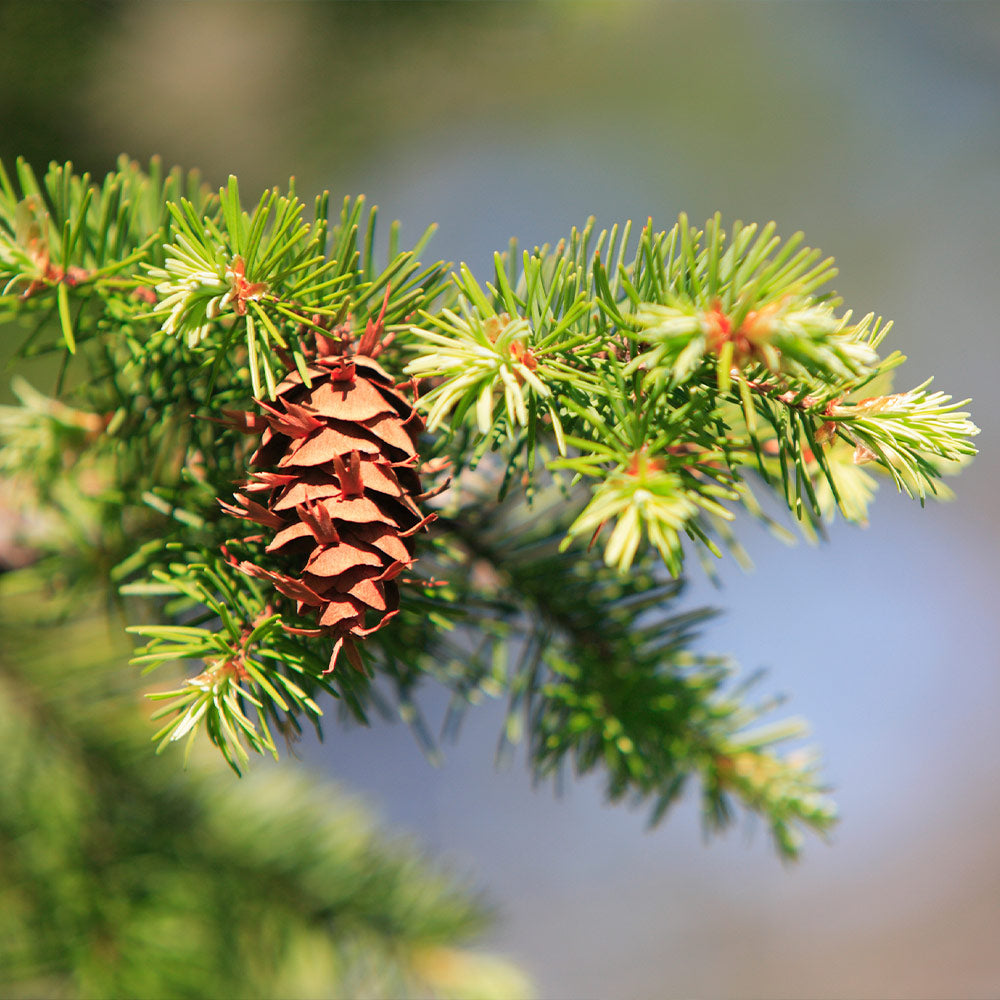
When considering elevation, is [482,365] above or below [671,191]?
below

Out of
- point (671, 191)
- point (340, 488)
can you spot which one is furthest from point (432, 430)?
point (671, 191)

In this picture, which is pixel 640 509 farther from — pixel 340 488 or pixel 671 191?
pixel 671 191

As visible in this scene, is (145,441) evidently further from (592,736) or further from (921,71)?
(921,71)

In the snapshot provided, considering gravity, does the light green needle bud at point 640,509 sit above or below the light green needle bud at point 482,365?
below

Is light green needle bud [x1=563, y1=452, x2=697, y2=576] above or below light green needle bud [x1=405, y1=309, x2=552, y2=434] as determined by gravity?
below

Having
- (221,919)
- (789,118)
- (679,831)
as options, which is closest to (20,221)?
(221,919)

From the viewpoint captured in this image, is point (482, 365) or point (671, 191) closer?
point (482, 365)
